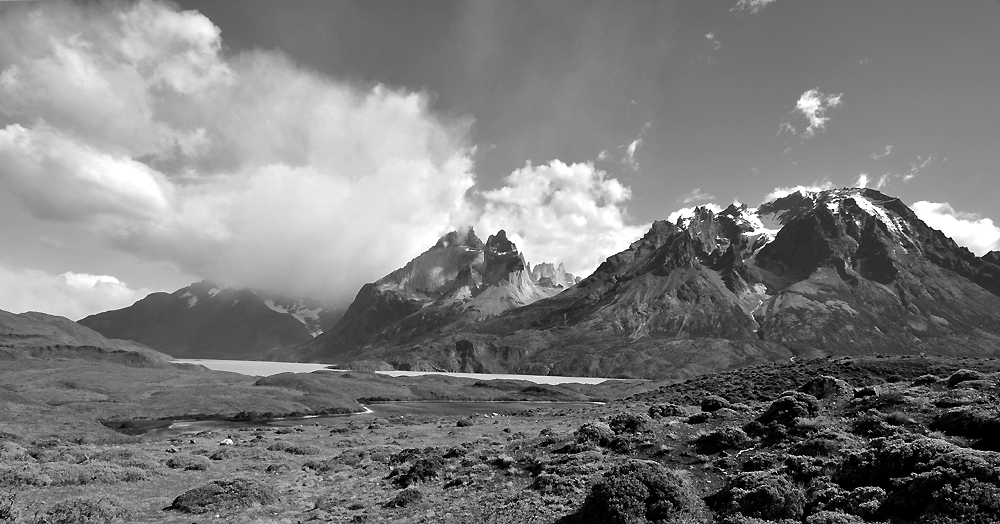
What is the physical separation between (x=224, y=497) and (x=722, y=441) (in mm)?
26380

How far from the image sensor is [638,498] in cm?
1791

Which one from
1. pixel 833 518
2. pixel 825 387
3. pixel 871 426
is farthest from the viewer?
pixel 825 387

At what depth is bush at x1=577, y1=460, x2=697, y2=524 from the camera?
1742cm

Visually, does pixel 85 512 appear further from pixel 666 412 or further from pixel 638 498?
pixel 666 412

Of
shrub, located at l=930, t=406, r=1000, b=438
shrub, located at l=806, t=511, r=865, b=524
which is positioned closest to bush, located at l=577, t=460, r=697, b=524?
shrub, located at l=806, t=511, r=865, b=524

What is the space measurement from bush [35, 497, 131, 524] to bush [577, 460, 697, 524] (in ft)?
67.1

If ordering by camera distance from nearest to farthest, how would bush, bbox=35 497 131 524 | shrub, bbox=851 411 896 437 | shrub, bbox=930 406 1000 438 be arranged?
bush, bbox=35 497 131 524
shrub, bbox=930 406 1000 438
shrub, bbox=851 411 896 437

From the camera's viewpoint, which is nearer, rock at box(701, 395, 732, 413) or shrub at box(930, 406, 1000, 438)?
shrub at box(930, 406, 1000, 438)

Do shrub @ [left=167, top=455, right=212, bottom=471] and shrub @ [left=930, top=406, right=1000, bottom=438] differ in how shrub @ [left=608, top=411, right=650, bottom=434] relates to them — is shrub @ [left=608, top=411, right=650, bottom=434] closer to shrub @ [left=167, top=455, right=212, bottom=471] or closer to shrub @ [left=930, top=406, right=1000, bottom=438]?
shrub @ [left=930, top=406, right=1000, bottom=438]

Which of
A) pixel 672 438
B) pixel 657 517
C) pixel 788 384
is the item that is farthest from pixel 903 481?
pixel 788 384

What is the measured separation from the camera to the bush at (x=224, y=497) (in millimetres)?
24375

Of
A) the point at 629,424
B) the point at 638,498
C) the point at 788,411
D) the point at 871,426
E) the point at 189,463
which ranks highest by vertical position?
the point at 788,411

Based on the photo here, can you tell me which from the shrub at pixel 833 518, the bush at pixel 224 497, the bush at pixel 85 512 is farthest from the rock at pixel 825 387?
the bush at pixel 85 512

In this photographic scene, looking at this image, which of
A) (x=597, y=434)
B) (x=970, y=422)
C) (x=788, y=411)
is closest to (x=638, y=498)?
(x=597, y=434)
